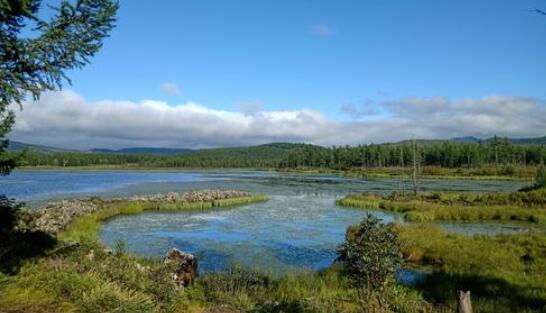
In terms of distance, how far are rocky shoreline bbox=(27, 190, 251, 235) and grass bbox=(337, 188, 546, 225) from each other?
58.4ft

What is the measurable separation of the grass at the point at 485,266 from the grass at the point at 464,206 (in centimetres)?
1506

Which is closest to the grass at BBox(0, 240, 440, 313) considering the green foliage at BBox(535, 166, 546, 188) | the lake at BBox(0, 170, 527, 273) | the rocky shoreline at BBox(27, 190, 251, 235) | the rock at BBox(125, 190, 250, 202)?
the lake at BBox(0, 170, 527, 273)

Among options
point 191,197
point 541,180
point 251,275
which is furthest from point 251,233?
point 541,180

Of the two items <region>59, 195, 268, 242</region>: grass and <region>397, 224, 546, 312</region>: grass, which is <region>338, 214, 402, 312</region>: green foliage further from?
<region>59, 195, 268, 242</region>: grass

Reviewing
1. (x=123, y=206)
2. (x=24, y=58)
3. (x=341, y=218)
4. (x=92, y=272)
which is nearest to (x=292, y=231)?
(x=341, y=218)

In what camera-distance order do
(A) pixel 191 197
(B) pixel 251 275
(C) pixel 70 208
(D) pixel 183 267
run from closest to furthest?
(D) pixel 183 267, (B) pixel 251 275, (C) pixel 70 208, (A) pixel 191 197

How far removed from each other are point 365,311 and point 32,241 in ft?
41.6

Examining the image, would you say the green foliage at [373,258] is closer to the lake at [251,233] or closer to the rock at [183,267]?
the rock at [183,267]

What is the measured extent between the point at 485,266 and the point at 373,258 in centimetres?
1305

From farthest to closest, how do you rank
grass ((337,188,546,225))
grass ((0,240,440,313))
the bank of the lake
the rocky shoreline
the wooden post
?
grass ((337,188,546,225))
the rocky shoreline
the bank of the lake
grass ((0,240,440,313))
the wooden post

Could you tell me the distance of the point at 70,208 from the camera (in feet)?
138

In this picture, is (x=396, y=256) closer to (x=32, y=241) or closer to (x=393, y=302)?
(x=393, y=302)

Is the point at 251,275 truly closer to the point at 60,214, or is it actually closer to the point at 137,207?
the point at 60,214

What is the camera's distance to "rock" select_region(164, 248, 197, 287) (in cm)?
1681
